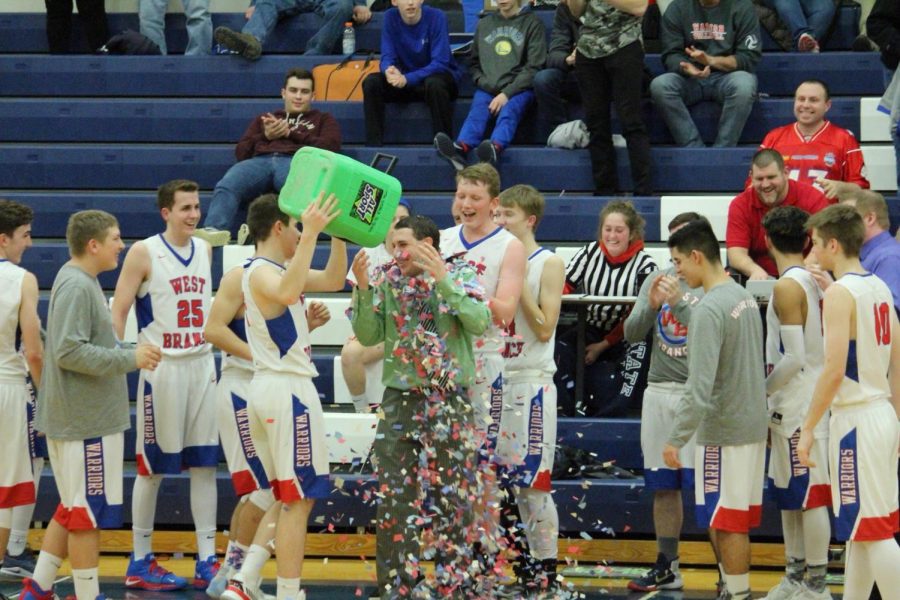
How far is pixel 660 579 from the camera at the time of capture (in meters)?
6.74

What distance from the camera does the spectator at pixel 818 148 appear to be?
26.9 ft

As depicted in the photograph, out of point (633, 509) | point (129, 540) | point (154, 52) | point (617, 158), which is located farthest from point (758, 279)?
point (154, 52)

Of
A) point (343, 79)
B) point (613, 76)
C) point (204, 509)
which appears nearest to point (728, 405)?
point (204, 509)

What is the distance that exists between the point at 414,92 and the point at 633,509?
3686 millimetres

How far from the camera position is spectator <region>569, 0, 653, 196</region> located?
868 centimetres

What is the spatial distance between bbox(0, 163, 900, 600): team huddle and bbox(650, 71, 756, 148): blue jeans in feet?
8.54

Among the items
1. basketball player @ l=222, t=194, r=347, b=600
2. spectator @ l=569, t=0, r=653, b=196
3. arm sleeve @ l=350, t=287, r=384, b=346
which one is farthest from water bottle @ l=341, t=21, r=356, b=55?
arm sleeve @ l=350, t=287, r=384, b=346

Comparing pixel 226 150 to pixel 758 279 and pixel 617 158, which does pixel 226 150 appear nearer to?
pixel 617 158

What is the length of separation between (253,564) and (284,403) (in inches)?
28.9

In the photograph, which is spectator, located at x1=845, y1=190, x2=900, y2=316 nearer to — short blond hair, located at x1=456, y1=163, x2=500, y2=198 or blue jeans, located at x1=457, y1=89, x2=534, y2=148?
short blond hair, located at x1=456, y1=163, x2=500, y2=198

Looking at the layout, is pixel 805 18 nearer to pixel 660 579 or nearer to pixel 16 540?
pixel 660 579

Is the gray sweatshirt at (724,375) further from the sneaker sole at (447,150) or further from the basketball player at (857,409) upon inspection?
the sneaker sole at (447,150)

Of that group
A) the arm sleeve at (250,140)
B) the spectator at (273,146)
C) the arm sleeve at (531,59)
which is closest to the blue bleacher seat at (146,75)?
the arm sleeve at (531,59)

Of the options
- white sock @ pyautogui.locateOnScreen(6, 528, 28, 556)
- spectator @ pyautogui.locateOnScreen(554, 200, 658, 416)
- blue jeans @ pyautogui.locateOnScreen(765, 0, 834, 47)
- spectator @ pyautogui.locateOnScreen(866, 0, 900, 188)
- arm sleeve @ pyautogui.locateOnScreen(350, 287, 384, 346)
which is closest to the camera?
arm sleeve @ pyautogui.locateOnScreen(350, 287, 384, 346)
